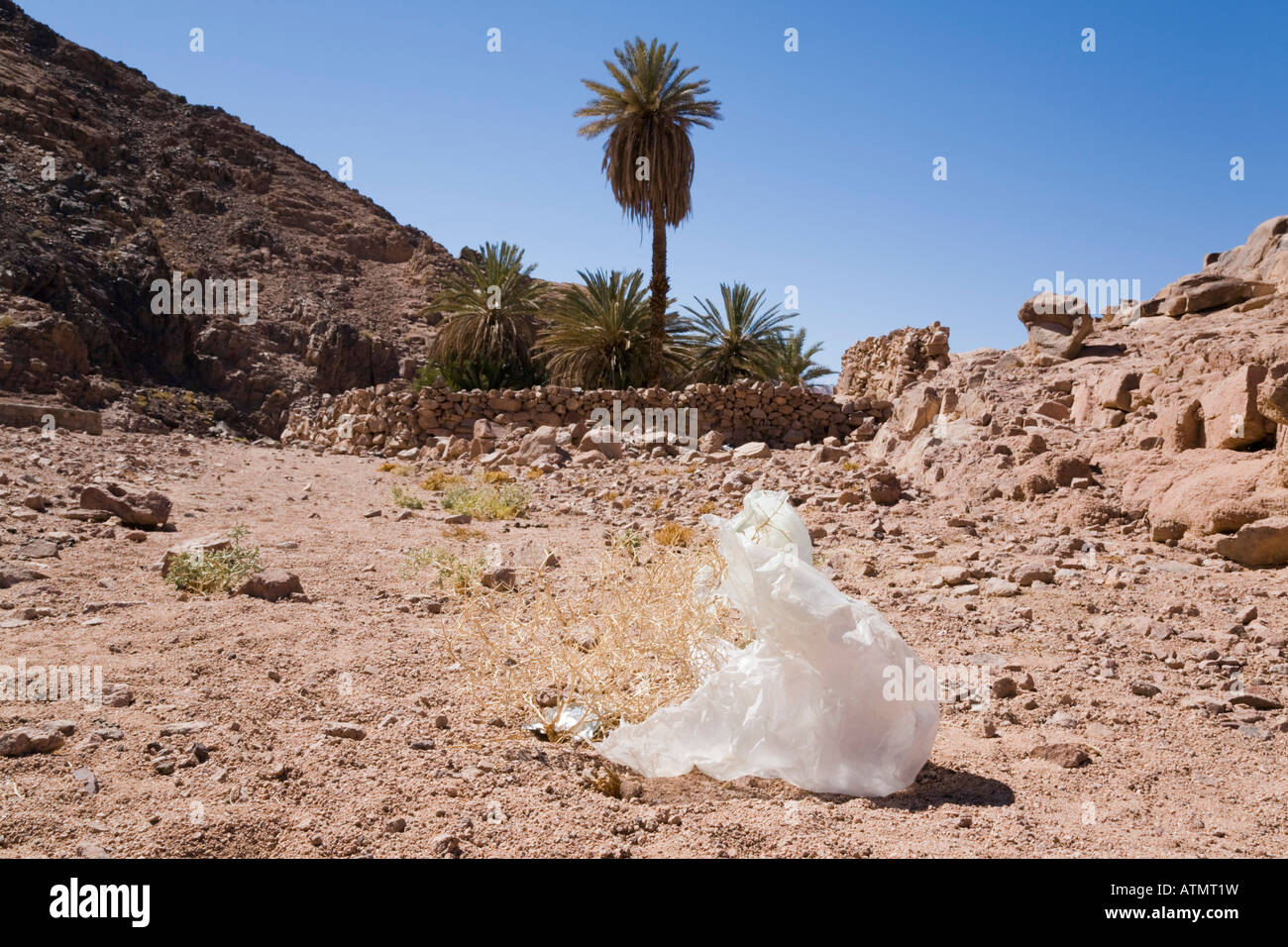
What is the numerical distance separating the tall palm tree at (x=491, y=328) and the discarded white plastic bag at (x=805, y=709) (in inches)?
614

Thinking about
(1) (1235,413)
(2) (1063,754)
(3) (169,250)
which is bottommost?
(2) (1063,754)

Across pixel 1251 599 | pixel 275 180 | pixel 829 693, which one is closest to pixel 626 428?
pixel 1251 599

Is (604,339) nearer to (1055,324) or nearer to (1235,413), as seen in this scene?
(1055,324)

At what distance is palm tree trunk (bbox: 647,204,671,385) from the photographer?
1564 centimetres

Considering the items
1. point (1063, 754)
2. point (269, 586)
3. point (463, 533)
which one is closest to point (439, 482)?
point (463, 533)

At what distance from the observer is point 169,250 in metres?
→ 26.9

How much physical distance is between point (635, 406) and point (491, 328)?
5793 millimetres

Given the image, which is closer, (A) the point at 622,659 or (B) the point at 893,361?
(A) the point at 622,659

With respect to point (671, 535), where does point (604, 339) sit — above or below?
above

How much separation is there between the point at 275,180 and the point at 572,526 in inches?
1325

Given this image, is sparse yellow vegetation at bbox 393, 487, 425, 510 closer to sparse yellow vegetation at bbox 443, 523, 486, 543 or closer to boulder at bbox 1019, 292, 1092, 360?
sparse yellow vegetation at bbox 443, 523, 486, 543

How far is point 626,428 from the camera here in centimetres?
1262

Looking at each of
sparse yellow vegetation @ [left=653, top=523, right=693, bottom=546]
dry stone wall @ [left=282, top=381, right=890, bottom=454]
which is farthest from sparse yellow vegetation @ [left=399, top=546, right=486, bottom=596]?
dry stone wall @ [left=282, top=381, right=890, bottom=454]

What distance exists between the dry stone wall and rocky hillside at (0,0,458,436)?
6.74 metres
